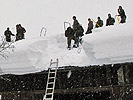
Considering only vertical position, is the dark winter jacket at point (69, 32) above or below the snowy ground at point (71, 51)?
above

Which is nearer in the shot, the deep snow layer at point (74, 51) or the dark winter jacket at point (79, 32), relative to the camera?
the deep snow layer at point (74, 51)

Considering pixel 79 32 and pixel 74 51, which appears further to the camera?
pixel 79 32

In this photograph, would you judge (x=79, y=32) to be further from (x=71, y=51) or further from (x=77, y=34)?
(x=71, y=51)

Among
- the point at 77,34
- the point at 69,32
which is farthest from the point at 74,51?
the point at 69,32

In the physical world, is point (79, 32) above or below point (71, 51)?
above

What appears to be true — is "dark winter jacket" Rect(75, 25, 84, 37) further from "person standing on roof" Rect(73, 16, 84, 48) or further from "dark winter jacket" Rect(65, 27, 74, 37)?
"dark winter jacket" Rect(65, 27, 74, 37)

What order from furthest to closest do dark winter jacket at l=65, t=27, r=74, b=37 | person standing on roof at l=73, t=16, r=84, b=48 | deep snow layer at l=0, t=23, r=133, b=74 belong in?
dark winter jacket at l=65, t=27, r=74, b=37 < person standing on roof at l=73, t=16, r=84, b=48 < deep snow layer at l=0, t=23, r=133, b=74

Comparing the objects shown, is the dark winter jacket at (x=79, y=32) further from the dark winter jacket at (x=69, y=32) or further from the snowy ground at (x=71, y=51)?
the snowy ground at (x=71, y=51)

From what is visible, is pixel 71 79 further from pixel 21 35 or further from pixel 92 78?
pixel 21 35

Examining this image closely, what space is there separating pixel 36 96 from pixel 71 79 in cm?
163

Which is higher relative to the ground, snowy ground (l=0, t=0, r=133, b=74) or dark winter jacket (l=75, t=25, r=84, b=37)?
dark winter jacket (l=75, t=25, r=84, b=37)

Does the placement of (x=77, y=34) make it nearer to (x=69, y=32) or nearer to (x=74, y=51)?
(x=69, y=32)

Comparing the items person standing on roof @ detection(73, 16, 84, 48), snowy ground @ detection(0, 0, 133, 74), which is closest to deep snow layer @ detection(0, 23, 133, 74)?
snowy ground @ detection(0, 0, 133, 74)

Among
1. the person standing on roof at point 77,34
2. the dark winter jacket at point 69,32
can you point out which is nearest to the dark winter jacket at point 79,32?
the person standing on roof at point 77,34
